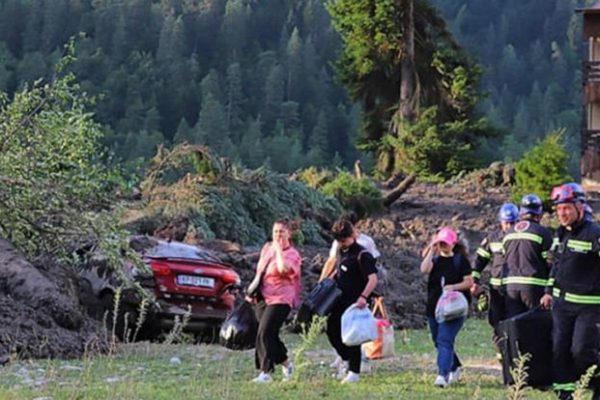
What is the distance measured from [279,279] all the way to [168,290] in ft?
→ 15.8

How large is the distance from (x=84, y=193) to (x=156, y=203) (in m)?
5.84

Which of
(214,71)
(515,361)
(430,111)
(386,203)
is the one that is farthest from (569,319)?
(214,71)

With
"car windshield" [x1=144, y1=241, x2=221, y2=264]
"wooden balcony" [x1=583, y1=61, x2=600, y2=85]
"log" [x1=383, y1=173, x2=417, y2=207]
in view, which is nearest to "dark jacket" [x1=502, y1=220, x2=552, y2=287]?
"car windshield" [x1=144, y1=241, x2=221, y2=264]

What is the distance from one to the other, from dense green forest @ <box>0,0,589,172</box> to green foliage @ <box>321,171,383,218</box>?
49524 mm

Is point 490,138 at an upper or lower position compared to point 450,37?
lower

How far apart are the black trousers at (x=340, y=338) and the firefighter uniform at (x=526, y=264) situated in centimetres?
143

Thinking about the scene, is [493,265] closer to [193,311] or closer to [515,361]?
[515,361]

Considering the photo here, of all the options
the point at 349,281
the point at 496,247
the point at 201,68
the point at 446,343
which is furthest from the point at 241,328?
the point at 201,68

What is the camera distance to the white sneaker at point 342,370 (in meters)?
11.3

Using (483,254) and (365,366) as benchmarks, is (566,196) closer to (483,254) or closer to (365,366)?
(483,254)

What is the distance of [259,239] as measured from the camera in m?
23.1

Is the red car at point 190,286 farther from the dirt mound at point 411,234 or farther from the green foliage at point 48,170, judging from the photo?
the dirt mound at point 411,234

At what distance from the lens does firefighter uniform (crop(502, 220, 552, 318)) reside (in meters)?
10.9

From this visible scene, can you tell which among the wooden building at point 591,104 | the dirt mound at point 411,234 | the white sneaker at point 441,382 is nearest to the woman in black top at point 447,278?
the white sneaker at point 441,382
